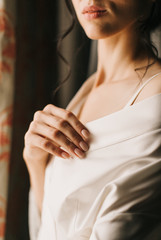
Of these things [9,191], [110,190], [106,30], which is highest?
[106,30]

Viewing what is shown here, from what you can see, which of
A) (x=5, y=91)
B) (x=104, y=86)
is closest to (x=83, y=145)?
(x=104, y=86)

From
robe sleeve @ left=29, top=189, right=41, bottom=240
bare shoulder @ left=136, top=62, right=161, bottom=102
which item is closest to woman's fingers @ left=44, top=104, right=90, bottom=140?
bare shoulder @ left=136, top=62, right=161, bottom=102

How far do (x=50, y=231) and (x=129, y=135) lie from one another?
36cm

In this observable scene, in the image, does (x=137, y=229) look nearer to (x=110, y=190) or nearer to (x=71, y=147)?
(x=110, y=190)

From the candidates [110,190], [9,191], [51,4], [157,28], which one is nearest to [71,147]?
[110,190]

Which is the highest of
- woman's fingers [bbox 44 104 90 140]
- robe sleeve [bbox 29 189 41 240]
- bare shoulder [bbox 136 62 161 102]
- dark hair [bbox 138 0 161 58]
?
dark hair [bbox 138 0 161 58]

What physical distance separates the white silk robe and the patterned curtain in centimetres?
47

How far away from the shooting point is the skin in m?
0.77

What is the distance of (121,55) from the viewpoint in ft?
3.00

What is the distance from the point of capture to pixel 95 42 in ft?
4.41

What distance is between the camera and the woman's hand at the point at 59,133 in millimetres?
758

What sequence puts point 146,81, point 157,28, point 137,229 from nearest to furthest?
point 137,229
point 146,81
point 157,28

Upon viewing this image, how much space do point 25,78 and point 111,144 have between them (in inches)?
31.3

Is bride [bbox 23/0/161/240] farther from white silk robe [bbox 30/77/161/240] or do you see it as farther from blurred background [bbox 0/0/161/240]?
blurred background [bbox 0/0/161/240]
